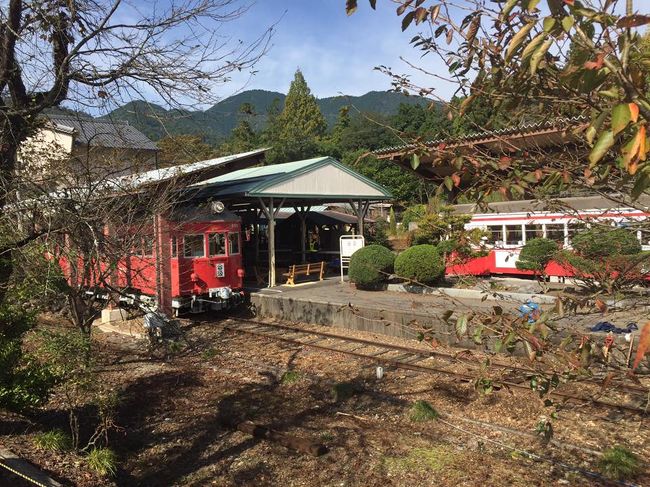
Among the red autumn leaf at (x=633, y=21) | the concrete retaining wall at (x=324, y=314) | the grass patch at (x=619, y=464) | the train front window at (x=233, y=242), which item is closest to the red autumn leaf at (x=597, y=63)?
→ the red autumn leaf at (x=633, y=21)

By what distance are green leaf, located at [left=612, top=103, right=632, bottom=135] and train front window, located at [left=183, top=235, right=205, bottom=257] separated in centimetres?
1340

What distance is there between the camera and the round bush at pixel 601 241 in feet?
8.36

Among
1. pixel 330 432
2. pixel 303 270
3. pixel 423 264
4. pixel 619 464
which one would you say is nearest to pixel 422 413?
pixel 330 432

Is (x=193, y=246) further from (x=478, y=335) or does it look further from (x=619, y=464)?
(x=478, y=335)

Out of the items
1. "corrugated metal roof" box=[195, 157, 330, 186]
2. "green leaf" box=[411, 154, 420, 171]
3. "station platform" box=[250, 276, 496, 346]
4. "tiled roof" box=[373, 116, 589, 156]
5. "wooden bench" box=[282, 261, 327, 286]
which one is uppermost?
"corrugated metal roof" box=[195, 157, 330, 186]

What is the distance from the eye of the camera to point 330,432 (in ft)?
21.1

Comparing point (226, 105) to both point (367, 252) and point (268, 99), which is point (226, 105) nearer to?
point (367, 252)

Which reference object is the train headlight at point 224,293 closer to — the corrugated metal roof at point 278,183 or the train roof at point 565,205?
the corrugated metal roof at point 278,183

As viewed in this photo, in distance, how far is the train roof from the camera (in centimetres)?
228

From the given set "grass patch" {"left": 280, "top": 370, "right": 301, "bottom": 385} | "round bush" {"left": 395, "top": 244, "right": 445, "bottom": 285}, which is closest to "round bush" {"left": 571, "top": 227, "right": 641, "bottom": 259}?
"grass patch" {"left": 280, "top": 370, "right": 301, "bottom": 385}

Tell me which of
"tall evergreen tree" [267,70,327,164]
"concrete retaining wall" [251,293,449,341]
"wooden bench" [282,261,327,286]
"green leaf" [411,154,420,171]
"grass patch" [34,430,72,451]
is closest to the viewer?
"green leaf" [411,154,420,171]

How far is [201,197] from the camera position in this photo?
1748 cm

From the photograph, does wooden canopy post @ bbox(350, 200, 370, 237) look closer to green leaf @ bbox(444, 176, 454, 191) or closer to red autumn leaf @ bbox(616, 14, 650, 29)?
green leaf @ bbox(444, 176, 454, 191)

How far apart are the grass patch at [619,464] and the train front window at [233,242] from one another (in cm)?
1110
